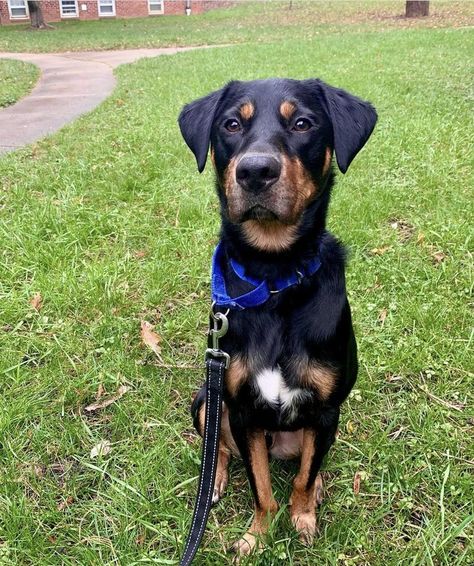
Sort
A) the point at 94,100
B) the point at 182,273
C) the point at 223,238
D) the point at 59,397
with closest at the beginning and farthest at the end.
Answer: the point at 223,238
the point at 59,397
the point at 182,273
the point at 94,100

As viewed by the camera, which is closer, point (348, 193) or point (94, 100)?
point (348, 193)

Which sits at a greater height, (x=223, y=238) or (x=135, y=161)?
(x=223, y=238)

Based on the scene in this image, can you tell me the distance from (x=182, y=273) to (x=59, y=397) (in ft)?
4.19

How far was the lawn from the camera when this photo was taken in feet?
7.14

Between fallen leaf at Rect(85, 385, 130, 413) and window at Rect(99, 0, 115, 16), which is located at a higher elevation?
fallen leaf at Rect(85, 385, 130, 413)

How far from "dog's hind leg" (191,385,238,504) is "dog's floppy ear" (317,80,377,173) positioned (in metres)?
1.11

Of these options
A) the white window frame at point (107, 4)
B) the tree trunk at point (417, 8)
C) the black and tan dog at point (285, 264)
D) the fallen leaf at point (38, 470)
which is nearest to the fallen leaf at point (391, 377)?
the black and tan dog at point (285, 264)

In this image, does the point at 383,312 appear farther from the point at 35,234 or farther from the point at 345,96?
the point at 35,234

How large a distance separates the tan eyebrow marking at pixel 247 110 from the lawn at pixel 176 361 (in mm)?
1467

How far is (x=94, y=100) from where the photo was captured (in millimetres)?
9648

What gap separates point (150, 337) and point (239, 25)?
22.7 meters

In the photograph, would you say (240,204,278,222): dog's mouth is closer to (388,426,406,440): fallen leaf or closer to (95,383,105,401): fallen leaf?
(388,426,406,440): fallen leaf

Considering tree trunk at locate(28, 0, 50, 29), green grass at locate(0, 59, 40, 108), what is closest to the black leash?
green grass at locate(0, 59, 40, 108)

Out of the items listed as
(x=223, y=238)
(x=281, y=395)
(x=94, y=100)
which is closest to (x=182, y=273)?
(x=223, y=238)
